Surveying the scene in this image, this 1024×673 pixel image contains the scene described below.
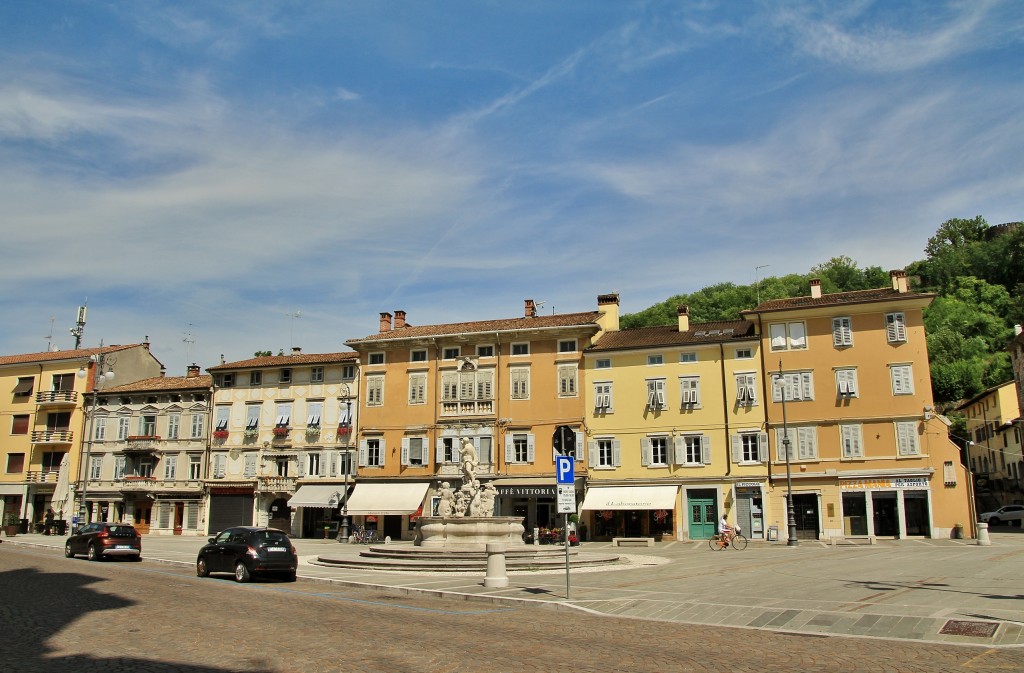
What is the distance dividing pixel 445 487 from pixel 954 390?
62.4 metres

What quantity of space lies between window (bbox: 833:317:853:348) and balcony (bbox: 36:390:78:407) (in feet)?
171

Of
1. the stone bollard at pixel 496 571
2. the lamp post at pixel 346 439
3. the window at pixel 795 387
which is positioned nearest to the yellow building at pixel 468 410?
the lamp post at pixel 346 439

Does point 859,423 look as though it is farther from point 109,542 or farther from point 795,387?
point 109,542

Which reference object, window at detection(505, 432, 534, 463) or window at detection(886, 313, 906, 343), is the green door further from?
window at detection(886, 313, 906, 343)

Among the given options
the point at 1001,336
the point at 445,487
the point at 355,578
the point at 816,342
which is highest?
the point at 1001,336

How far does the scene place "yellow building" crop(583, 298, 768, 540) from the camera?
4441 centimetres

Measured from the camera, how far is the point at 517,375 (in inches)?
1955

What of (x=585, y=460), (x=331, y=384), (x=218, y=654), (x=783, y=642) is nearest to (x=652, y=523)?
(x=585, y=460)

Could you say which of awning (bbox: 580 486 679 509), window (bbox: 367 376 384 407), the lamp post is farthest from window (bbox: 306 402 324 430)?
awning (bbox: 580 486 679 509)

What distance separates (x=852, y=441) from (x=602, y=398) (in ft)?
45.2

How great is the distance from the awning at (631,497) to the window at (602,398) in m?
4.58

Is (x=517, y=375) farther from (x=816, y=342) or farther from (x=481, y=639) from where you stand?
(x=481, y=639)

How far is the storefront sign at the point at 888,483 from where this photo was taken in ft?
136

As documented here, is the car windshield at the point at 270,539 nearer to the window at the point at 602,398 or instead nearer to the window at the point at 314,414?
the window at the point at 602,398
